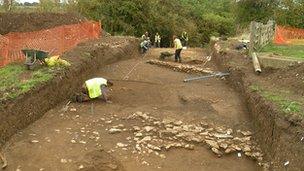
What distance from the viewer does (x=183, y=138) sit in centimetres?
1084

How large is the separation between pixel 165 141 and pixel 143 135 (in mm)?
617

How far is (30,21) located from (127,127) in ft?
51.9

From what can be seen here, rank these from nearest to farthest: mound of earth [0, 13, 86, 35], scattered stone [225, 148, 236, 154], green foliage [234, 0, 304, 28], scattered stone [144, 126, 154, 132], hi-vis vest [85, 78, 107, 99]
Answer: scattered stone [225, 148, 236, 154], scattered stone [144, 126, 154, 132], hi-vis vest [85, 78, 107, 99], mound of earth [0, 13, 86, 35], green foliage [234, 0, 304, 28]

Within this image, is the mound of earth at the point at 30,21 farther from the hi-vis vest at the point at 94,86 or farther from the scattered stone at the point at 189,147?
the scattered stone at the point at 189,147

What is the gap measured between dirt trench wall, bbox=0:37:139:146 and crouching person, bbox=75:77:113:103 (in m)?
0.62

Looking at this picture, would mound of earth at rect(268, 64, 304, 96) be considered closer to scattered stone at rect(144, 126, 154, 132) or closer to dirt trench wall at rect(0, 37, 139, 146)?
scattered stone at rect(144, 126, 154, 132)

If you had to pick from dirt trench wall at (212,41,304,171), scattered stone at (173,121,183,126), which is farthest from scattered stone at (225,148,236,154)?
scattered stone at (173,121,183,126)

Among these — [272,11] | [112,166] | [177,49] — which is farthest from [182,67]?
[272,11]

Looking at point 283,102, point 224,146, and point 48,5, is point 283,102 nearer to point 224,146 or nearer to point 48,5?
point 224,146

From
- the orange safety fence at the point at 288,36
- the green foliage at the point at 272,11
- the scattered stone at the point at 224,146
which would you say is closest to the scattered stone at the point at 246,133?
the scattered stone at the point at 224,146

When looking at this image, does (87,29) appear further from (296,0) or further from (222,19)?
(222,19)

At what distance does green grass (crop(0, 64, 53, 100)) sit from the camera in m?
11.0

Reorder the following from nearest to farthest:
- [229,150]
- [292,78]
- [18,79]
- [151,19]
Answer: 1. [229,150]
2. [18,79]
3. [292,78]
4. [151,19]

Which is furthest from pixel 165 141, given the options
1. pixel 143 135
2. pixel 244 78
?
pixel 244 78
